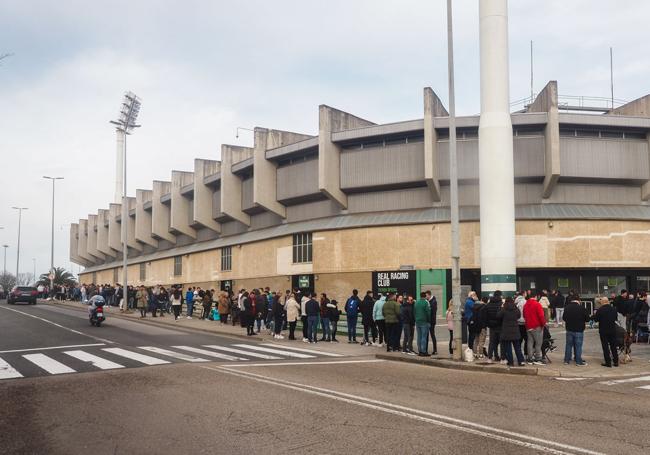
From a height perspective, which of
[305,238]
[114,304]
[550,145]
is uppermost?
[550,145]

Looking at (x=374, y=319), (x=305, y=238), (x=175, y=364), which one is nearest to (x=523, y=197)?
(x=305, y=238)

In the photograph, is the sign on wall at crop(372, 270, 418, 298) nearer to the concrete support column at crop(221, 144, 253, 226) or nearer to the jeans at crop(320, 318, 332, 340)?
the jeans at crop(320, 318, 332, 340)

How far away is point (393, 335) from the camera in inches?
743

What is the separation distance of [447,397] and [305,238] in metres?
32.0

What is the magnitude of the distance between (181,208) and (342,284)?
25.6 metres

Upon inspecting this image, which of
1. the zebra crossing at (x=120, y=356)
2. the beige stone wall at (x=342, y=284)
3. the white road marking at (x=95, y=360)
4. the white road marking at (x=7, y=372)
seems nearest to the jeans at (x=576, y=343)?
the zebra crossing at (x=120, y=356)

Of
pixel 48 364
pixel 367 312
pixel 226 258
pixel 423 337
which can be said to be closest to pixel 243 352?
pixel 367 312

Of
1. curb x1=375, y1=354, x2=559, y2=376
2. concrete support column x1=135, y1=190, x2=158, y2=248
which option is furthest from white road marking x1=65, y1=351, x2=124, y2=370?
concrete support column x1=135, y1=190, x2=158, y2=248

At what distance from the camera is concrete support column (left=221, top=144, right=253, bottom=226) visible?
49.6 m

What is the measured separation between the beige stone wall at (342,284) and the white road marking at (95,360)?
75.1ft

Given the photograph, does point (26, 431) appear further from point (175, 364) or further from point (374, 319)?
point (374, 319)

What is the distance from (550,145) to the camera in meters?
34.9

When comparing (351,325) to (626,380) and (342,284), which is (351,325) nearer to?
(626,380)

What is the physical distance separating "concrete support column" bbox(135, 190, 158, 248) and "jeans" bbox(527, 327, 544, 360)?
5863 cm
